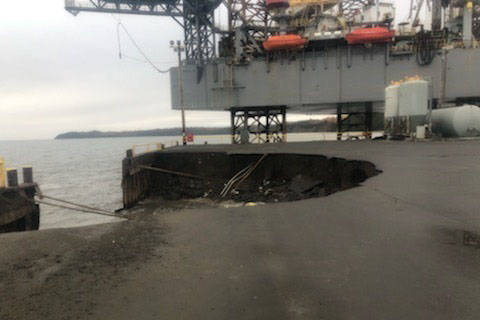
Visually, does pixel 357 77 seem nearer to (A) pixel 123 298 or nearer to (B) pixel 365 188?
(B) pixel 365 188

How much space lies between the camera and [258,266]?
413 centimetres

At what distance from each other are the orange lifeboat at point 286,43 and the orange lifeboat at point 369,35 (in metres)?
4.75

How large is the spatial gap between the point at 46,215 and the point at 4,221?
12754 millimetres

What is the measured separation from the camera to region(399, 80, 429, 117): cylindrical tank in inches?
967

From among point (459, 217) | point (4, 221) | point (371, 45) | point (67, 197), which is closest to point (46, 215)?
point (67, 197)

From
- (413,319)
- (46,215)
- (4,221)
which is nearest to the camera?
(413,319)

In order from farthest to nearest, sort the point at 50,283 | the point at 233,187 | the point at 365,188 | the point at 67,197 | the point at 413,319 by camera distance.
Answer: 1. the point at 67,197
2. the point at 233,187
3. the point at 365,188
4. the point at 50,283
5. the point at 413,319

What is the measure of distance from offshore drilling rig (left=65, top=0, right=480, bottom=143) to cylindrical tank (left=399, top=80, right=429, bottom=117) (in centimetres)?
949

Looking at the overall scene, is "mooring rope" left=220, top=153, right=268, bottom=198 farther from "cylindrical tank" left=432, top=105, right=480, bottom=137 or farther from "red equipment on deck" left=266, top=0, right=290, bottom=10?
"red equipment on deck" left=266, top=0, right=290, bottom=10

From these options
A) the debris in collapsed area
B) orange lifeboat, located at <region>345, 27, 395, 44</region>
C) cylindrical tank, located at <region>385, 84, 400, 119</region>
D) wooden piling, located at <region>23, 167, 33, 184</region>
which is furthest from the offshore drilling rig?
wooden piling, located at <region>23, 167, 33, 184</region>

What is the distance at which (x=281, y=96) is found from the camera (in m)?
35.7

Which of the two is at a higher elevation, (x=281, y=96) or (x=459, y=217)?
(x=281, y=96)

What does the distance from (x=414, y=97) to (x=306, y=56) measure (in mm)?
13647

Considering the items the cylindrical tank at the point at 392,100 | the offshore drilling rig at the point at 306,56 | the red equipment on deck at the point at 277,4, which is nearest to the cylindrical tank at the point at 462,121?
the cylindrical tank at the point at 392,100
